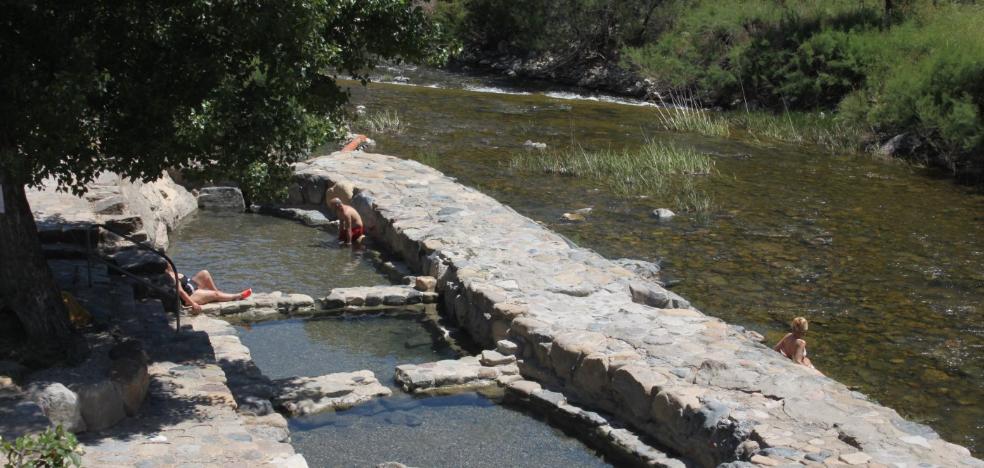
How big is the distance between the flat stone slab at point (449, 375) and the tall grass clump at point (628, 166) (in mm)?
10606

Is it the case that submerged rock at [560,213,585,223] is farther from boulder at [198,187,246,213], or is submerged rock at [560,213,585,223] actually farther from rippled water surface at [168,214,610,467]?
boulder at [198,187,246,213]

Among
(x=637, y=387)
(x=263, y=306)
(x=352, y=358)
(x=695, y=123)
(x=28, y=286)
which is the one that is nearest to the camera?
(x=28, y=286)

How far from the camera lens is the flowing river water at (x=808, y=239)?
41.7 feet

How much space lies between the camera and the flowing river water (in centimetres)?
1270

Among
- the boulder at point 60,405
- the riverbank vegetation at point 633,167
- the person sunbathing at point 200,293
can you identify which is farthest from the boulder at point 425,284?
the riverbank vegetation at point 633,167

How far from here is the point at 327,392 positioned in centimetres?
1055

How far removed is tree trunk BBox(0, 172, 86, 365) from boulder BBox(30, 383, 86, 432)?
96 cm

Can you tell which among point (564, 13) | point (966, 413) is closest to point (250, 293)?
point (966, 413)

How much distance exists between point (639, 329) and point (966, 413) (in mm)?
3589

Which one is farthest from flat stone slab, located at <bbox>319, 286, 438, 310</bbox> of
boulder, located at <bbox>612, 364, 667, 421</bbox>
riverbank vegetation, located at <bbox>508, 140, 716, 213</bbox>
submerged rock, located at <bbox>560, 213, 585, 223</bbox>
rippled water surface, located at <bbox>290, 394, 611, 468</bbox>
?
Answer: riverbank vegetation, located at <bbox>508, 140, 716, 213</bbox>

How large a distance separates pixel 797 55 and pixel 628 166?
43.9 feet

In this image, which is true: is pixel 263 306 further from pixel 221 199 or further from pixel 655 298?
pixel 221 199

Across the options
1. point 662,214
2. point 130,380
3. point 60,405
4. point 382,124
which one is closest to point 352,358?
point 130,380

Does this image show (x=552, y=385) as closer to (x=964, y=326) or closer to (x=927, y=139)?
(x=964, y=326)
